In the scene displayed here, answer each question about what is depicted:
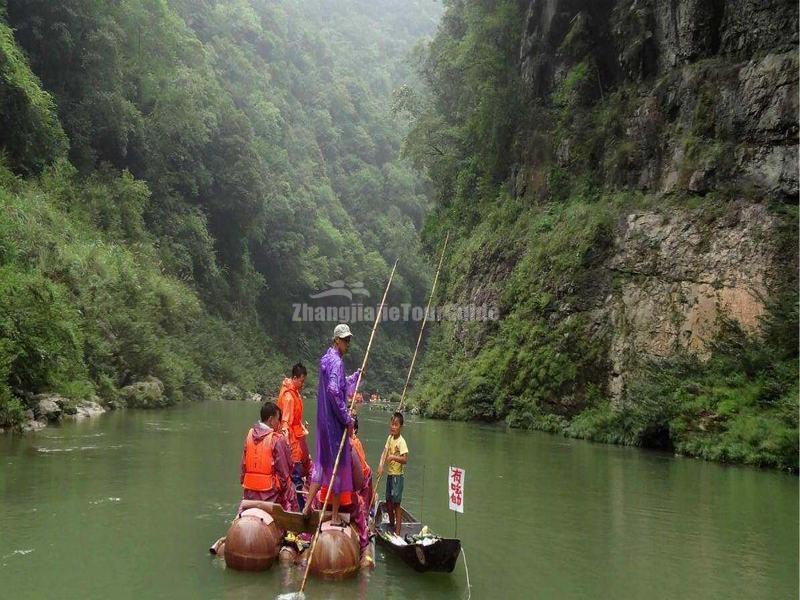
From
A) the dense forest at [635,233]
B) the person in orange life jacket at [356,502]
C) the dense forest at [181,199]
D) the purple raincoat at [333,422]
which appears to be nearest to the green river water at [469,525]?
the person in orange life jacket at [356,502]

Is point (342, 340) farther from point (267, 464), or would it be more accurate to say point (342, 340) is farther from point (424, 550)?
point (424, 550)

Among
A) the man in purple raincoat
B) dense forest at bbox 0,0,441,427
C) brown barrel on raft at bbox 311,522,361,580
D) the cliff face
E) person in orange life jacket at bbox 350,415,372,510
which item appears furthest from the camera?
dense forest at bbox 0,0,441,427

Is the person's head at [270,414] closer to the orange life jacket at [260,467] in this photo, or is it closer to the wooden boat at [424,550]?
the orange life jacket at [260,467]

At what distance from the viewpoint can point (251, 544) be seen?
5.89m

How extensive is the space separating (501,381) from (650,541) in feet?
48.3

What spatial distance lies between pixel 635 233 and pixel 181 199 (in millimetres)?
28706

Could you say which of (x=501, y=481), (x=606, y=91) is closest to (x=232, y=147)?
(x=606, y=91)

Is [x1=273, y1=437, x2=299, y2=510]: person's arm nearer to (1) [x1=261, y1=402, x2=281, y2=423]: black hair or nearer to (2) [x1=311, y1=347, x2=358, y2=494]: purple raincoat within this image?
(1) [x1=261, y1=402, x2=281, y2=423]: black hair

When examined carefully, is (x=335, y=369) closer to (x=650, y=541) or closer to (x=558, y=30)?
(x=650, y=541)

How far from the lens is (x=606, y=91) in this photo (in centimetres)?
2456

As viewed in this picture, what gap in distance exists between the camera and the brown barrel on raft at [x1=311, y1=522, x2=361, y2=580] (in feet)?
18.8

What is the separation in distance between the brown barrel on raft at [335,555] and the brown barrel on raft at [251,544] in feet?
1.40

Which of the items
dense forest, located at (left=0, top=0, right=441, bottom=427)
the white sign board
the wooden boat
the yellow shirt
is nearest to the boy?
the yellow shirt

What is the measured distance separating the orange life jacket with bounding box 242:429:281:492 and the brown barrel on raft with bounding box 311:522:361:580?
0.82 meters
